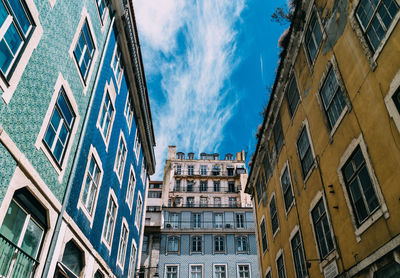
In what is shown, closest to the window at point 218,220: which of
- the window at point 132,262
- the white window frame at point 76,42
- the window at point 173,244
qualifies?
the window at point 173,244

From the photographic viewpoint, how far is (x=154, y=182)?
2320 inches

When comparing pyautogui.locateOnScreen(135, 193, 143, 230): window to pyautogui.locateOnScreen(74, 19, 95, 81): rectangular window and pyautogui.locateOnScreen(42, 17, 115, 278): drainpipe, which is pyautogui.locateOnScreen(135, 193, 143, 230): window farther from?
pyautogui.locateOnScreen(74, 19, 95, 81): rectangular window

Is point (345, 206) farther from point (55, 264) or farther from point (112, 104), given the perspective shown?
point (112, 104)

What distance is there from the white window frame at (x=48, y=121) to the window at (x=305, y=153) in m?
8.68

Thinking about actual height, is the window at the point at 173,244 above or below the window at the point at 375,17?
above

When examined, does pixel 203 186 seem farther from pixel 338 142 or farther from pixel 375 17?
pixel 375 17

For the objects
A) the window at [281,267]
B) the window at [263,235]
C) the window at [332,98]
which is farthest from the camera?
the window at [263,235]

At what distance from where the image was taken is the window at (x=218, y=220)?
41.7 m

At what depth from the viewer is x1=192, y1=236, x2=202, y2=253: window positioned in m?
39.3

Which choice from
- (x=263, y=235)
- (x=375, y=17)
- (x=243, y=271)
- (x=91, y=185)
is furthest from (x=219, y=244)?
(x=375, y=17)

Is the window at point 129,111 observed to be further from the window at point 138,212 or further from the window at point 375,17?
the window at point 375,17

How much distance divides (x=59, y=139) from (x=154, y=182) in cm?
4938

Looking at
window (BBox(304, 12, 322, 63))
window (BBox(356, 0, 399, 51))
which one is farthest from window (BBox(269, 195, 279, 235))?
window (BBox(356, 0, 399, 51))

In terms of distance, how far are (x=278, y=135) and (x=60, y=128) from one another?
10690 millimetres
